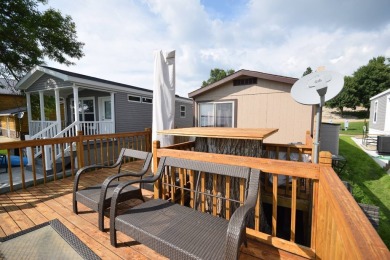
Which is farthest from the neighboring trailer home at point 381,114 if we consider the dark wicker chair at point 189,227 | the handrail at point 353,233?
the handrail at point 353,233

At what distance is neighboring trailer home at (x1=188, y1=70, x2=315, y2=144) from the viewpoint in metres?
6.19

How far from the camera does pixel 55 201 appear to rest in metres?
3.05

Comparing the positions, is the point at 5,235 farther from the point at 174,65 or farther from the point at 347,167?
the point at 347,167

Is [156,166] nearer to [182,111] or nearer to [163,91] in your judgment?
[163,91]

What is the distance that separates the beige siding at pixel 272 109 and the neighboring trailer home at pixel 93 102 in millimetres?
4795

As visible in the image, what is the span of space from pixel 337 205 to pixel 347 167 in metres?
7.73

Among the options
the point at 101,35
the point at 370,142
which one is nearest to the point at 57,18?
the point at 101,35

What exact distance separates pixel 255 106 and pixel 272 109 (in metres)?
0.60

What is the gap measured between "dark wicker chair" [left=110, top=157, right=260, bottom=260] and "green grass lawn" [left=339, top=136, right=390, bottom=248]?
3.48 metres

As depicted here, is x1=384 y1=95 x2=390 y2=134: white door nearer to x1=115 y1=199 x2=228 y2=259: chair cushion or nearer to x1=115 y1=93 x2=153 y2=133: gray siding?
x1=115 y1=93 x2=153 y2=133: gray siding

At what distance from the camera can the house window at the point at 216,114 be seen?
7.34 m

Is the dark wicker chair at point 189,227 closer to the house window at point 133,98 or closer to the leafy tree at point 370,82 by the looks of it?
the house window at point 133,98

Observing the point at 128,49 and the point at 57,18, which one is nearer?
the point at 128,49

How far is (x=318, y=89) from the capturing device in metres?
2.34
